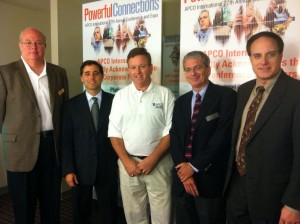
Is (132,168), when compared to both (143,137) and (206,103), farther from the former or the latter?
(206,103)

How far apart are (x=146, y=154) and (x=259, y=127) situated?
922 millimetres

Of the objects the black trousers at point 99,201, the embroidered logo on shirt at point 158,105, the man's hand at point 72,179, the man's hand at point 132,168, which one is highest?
the embroidered logo on shirt at point 158,105

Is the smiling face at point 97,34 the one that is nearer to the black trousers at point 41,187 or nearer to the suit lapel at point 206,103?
the black trousers at point 41,187

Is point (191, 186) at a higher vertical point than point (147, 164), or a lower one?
lower

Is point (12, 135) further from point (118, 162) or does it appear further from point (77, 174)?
point (118, 162)

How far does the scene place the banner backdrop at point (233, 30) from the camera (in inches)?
82.7

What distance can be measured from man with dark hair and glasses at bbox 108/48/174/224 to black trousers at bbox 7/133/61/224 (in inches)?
23.6

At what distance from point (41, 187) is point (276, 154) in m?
1.96

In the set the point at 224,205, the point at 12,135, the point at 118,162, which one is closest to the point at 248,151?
the point at 224,205

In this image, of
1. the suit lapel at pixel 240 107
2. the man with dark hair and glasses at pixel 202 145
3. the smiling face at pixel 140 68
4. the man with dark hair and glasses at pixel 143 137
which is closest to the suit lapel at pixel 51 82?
the man with dark hair and glasses at pixel 143 137

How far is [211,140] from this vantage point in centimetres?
195

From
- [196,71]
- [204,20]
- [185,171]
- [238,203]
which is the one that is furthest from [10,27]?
[238,203]

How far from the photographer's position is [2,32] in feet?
12.7

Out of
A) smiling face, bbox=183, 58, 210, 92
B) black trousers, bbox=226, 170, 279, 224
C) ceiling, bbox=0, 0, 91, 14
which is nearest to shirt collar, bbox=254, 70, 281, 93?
smiling face, bbox=183, 58, 210, 92
